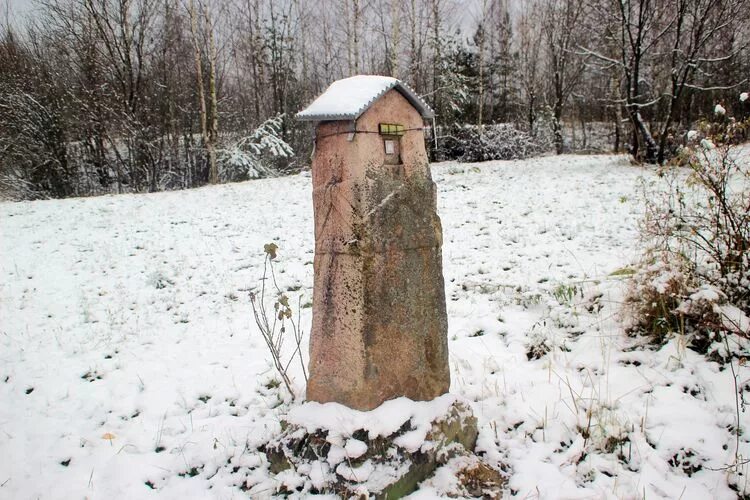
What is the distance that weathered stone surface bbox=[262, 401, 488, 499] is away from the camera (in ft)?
7.40

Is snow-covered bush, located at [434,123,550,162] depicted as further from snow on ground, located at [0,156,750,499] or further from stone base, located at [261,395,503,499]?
stone base, located at [261,395,503,499]

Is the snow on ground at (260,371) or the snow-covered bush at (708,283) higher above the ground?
the snow-covered bush at (708,283)

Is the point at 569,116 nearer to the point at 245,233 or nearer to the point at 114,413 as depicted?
the point at 245,233

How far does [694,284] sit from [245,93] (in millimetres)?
20134

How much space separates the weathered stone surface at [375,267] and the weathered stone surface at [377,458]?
0.69ft

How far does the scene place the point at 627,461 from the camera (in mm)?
2451

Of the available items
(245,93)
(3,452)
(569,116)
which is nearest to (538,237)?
(3,452)

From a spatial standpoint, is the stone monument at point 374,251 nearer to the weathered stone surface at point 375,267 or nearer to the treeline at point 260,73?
the weathered stone surface at point 375,267

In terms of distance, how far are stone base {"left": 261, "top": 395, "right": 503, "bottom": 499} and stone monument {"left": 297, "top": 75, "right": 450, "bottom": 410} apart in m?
0.13

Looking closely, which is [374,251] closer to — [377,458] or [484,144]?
[377,458]

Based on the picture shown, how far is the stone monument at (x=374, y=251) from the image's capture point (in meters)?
2.38

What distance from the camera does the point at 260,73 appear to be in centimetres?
1812

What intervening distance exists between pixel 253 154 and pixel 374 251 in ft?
46.3

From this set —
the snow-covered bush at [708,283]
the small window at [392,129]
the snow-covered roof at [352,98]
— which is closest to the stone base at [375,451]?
the small window at [392,129]
